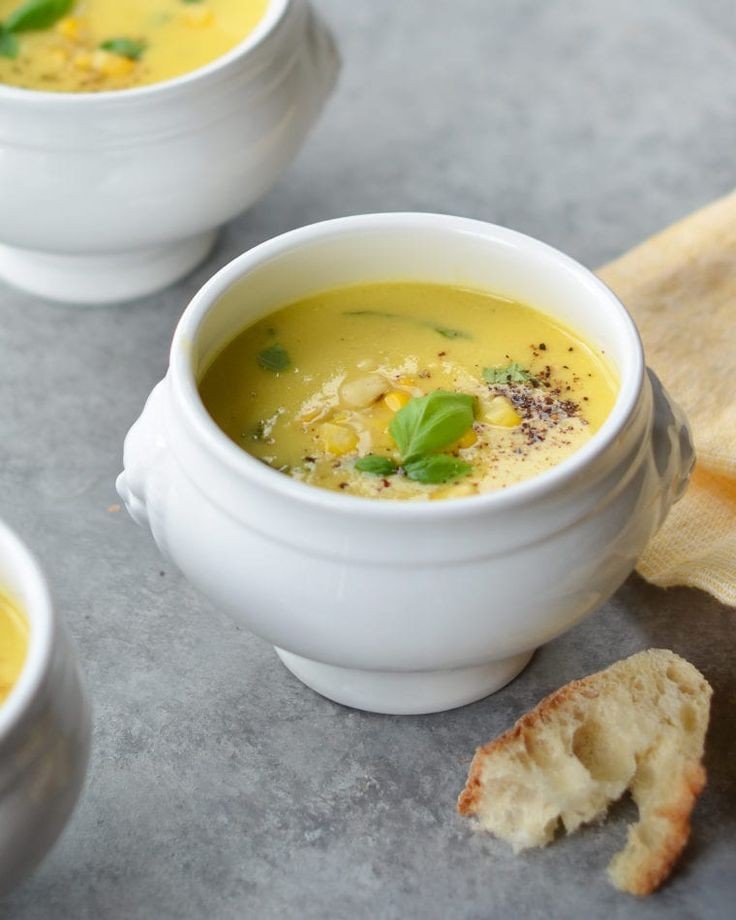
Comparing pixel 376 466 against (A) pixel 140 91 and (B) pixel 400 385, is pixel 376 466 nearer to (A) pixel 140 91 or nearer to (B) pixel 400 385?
(B) pixel 400 385

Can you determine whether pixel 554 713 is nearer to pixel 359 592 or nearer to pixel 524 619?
pixel 524 619

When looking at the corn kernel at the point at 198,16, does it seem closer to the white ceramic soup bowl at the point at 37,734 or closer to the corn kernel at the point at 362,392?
the corn kernel at the point at 362,392

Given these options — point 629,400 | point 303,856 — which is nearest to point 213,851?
point 303,856

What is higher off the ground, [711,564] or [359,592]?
[359,592]

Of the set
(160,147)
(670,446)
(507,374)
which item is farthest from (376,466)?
(160,147)

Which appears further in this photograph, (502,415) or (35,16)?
(35,16)

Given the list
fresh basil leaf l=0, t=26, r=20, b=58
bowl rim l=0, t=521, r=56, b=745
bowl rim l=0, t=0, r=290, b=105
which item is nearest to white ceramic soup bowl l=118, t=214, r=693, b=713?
bowl rim l=0, t=521, r=56, b=745
